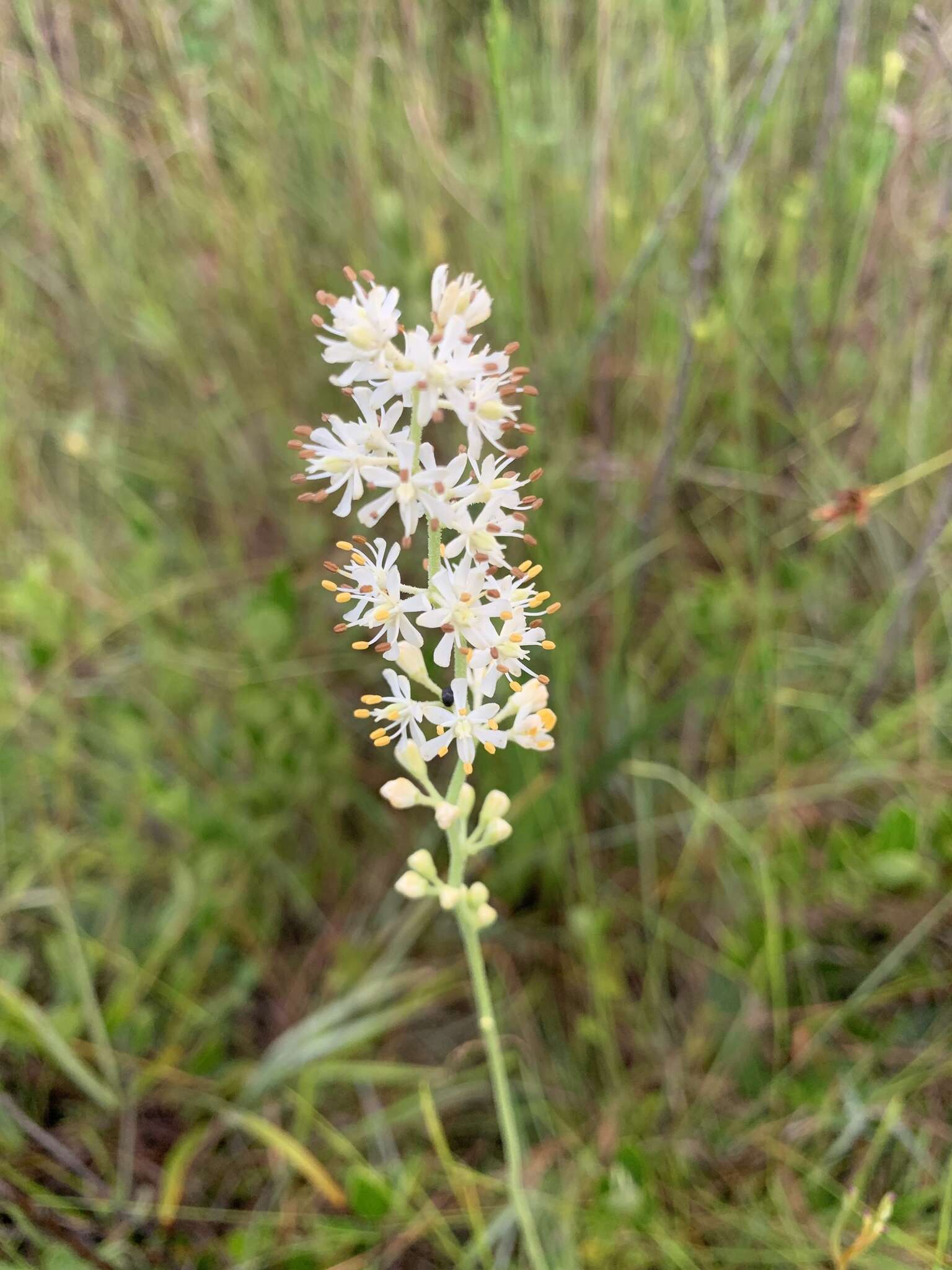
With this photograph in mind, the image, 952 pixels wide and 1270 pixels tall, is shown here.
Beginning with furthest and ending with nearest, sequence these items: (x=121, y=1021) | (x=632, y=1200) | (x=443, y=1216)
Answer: (x=121, y=1021) → (x=443, y=1216) → (x=632, y=1200)

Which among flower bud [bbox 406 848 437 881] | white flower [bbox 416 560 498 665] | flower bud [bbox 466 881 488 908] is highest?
white flower [bbox 416 560 498 665]

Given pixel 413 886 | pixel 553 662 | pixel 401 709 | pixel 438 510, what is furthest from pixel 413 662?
pixel 553 662

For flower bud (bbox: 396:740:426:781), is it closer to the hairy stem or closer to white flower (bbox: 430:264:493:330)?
the hairy stem

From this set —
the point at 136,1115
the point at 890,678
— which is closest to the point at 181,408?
the point at 136,1115

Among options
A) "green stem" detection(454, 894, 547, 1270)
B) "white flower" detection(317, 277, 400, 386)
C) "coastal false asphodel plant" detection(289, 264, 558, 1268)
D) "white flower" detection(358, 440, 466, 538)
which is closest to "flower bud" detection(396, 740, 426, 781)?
"coastal false asphodel plant" detection(289, 264, 558, 1268)

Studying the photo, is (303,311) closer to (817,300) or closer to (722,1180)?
(817,300)

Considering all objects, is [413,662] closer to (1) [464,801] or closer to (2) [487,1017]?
(1) [464,801]
